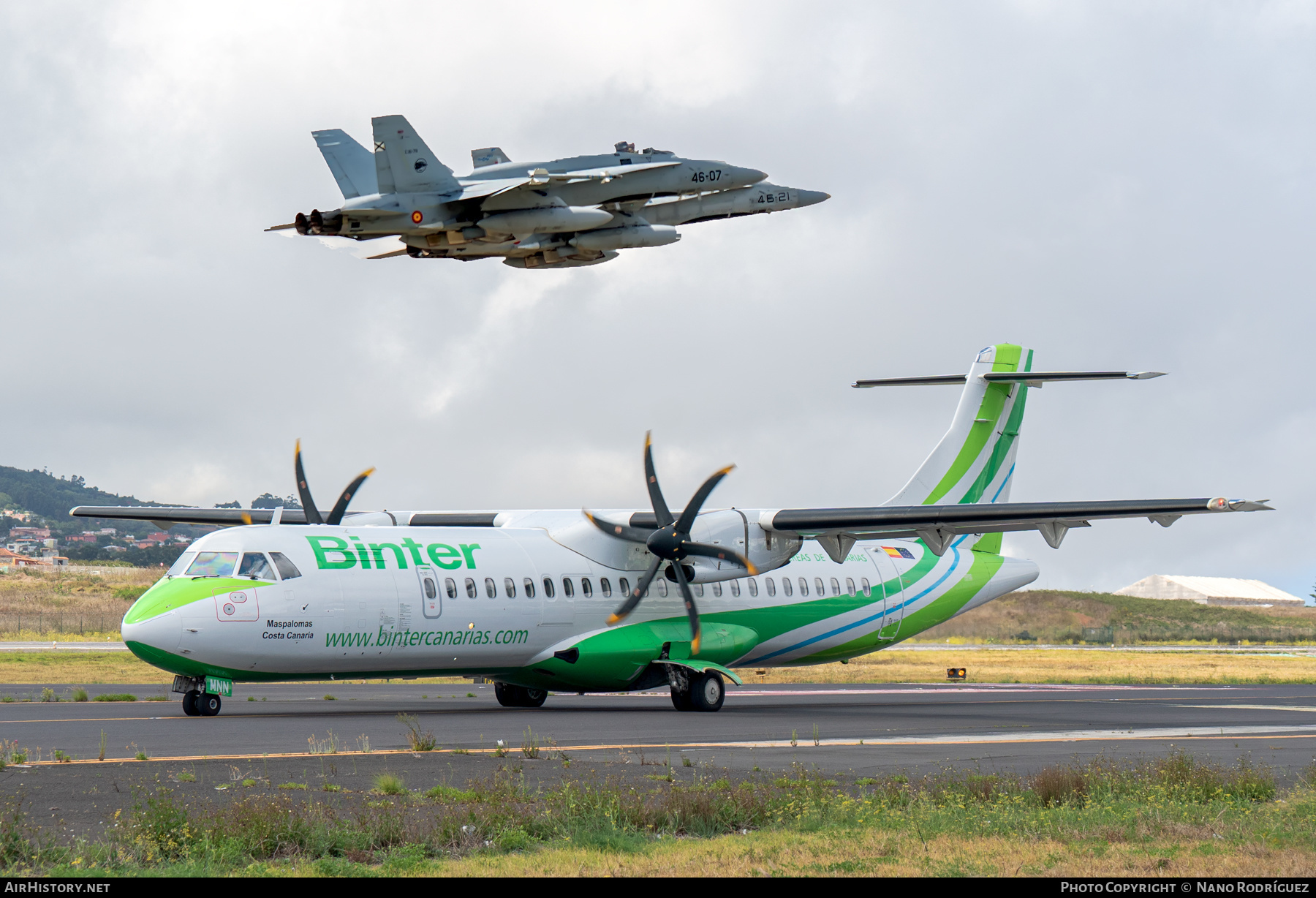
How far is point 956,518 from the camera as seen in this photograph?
26.0 m

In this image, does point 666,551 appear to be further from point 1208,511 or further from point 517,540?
point 1208,511

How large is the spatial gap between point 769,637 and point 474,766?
49.7 feet

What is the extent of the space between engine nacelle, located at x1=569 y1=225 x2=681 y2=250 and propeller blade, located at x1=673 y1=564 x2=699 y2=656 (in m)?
7.33

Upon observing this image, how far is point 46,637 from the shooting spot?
193 ft

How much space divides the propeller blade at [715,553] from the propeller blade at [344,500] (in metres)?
6.63

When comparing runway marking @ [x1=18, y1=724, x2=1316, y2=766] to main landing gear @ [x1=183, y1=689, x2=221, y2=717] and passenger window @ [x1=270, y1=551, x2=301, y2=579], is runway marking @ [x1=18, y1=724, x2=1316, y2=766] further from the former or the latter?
main landing gear @ [x1=183, y1=689, x2=221, y2=717]

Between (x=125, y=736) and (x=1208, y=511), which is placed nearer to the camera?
(x=125, y=736)

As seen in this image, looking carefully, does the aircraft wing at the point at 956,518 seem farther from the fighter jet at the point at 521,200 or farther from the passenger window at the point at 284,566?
the passenger window at the point at 284,566

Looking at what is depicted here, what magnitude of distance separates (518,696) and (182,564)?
27.3 ft

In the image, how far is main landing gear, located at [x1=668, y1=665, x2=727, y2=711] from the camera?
27281 millimetres

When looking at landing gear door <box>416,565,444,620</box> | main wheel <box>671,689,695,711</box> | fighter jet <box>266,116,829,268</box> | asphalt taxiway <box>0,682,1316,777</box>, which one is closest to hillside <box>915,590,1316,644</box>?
asphalt taxiway <box>0,682,1316,777</box>

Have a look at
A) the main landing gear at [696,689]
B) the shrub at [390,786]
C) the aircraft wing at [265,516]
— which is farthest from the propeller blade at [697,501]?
the shrub at [390,786]

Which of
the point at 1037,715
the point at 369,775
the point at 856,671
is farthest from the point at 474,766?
the point at 856,671

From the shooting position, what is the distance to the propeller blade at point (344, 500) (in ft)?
89.8
